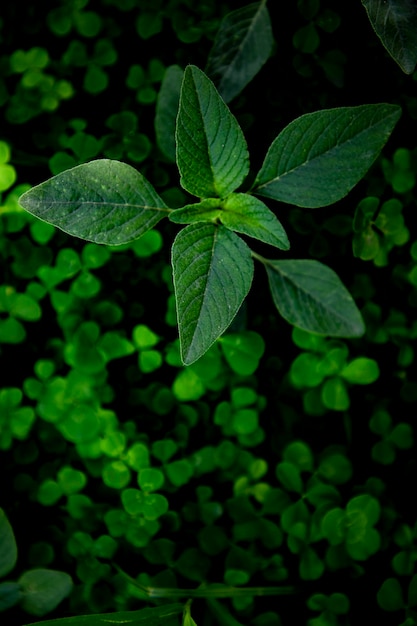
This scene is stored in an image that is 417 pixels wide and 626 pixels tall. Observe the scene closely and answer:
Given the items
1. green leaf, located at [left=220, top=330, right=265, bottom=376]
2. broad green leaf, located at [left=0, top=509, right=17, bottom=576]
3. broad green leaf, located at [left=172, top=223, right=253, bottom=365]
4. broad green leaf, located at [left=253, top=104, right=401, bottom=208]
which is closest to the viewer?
broad green leaf, located at [left=172, top=223, right=253, bottom=365]

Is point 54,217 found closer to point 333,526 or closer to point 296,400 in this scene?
point 296,400

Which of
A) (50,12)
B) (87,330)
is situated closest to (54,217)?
(87,330)

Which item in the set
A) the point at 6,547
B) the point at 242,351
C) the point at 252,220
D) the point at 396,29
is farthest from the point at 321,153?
the point at 6,547

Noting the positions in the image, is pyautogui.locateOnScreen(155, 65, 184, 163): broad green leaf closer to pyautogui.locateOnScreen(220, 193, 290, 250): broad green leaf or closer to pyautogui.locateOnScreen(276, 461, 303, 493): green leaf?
pyautogui.locateOnScreen(220, 193, 290, 250): broad green leaf

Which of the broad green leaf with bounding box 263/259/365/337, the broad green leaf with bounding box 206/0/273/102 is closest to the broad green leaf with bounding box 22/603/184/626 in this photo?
the broad green leaf with bounding box 263/259/365/337

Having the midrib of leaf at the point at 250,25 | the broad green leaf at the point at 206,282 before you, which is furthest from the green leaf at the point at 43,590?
the midrib of leaf at the point at 250,25

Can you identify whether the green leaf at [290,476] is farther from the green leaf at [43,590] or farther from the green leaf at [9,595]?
the green leaf at [9,595]

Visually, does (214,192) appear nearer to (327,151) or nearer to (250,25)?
(327,151)
